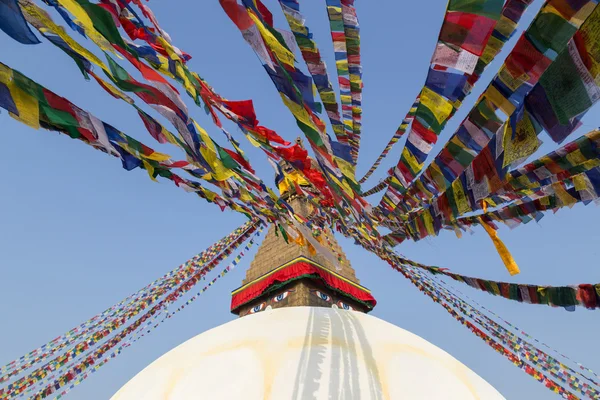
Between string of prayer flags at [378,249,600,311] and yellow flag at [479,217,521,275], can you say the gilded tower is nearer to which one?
string of prayer flags at [378,249,600,311]

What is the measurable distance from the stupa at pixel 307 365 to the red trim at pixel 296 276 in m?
2.27

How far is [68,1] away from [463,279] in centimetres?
442

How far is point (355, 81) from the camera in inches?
122

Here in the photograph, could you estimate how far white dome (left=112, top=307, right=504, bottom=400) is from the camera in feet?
11.7

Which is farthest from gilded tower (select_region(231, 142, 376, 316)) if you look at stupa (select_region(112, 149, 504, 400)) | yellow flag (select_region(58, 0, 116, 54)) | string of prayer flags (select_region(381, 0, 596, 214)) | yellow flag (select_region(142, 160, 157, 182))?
yellow flag (select_region(58, 0, 116, 54))

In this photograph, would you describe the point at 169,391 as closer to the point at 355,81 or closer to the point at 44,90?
the point at 44,90

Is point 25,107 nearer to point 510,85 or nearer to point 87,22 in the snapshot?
point 87,22

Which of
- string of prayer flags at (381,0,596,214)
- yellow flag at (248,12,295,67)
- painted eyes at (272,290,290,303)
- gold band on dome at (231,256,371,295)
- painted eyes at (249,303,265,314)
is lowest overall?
painted eyes at (249,303,265,314)

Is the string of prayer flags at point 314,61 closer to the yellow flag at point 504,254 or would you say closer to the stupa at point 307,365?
the stupa at point 307,365

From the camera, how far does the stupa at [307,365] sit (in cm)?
357

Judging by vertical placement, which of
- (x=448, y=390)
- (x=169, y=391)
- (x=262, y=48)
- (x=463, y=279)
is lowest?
(x=448, y=390)

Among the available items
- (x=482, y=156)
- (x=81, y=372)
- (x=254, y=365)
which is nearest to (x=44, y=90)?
(x=482, y=156)

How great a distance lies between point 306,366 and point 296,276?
158 inches

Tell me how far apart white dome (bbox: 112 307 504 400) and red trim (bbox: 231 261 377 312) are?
2.61 meters
